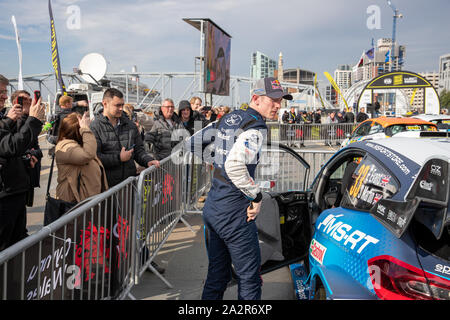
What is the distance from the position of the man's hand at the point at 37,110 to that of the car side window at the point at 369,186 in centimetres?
260

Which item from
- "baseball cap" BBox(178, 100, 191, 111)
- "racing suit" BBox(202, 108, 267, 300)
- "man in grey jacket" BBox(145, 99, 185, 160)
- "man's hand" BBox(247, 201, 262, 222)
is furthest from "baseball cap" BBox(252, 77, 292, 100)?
"baseball cap" BBox(178, 100, 191, 111)

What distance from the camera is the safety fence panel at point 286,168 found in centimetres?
749

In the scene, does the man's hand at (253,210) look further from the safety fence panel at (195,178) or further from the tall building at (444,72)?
the tall building at (444,72)

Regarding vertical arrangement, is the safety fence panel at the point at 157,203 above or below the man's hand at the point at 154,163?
below

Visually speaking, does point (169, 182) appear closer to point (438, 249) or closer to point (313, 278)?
point (313, 278)

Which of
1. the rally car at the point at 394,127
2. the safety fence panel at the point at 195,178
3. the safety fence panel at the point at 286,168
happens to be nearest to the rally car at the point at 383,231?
the safety fence panel at the point at 195,178

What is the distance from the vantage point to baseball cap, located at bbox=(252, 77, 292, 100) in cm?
279

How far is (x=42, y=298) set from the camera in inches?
84.2

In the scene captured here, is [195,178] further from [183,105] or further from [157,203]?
[157,203]

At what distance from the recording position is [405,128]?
9.41 meters

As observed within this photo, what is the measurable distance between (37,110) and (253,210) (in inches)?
80.5

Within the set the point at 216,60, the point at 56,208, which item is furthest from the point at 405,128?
the point at 56,208

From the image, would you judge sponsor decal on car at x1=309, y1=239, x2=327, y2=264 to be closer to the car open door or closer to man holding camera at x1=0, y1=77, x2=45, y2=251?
the car open door
